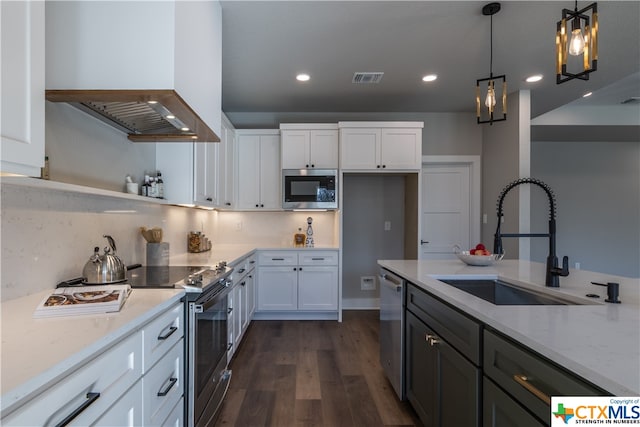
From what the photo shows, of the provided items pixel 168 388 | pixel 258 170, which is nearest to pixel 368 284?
pixel 258 170

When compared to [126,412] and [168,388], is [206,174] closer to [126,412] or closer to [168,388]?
[168,388]

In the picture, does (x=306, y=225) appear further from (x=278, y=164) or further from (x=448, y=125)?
(x=448, y=125)

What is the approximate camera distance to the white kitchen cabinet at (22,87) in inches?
36.9

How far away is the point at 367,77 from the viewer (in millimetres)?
3256

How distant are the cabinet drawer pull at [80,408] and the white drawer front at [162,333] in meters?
0.30

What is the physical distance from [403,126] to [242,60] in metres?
2.01

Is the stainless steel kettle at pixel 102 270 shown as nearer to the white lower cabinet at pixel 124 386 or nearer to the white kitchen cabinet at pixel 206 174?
the white lower cabinet at pixel 124 386

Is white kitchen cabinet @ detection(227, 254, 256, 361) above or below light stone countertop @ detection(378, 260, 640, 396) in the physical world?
below

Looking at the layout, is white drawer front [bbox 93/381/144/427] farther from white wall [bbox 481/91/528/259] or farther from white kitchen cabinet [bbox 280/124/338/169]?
white wall [bbox 481/91/528/259]

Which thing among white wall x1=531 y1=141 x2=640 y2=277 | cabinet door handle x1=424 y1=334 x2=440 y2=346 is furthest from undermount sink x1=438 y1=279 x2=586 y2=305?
white wall x1=531 y1=141 x2=640 y2=277

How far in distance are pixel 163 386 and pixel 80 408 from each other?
56cm

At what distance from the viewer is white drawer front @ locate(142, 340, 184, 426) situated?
47.5 inches

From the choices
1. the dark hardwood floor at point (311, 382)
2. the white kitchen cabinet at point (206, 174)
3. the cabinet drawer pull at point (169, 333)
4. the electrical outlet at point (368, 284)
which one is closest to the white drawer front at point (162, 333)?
the cabinet drawer pull at point (169, 333)

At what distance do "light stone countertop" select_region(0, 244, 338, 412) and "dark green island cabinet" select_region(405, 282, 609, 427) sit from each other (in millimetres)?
1232
